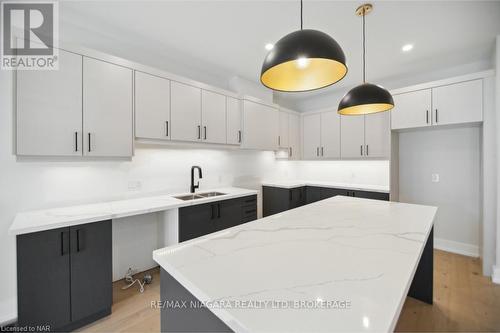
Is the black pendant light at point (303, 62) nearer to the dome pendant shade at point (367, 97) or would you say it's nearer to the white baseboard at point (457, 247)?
the dome pendant shade at point (367, 97)

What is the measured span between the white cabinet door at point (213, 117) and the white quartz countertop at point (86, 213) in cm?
86

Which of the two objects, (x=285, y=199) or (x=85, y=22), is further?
(x=285, y=199)

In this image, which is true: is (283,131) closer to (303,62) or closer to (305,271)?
(303,62)

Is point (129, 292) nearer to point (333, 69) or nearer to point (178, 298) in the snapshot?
point (178, 298)

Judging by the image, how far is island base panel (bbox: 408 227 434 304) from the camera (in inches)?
77.0

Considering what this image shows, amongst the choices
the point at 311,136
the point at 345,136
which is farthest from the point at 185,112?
the point at 345,136

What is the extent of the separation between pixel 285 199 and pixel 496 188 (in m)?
2.53

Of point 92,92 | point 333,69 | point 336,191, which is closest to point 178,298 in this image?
point 333,69

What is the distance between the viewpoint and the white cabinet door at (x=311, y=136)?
4.11m

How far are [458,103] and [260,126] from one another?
260 cm

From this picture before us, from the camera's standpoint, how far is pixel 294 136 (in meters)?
4.28

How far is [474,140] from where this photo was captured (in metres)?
2.92

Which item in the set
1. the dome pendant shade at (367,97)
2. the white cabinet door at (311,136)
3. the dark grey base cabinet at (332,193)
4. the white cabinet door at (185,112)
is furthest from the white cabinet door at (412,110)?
the white cabinet door at (185,112)

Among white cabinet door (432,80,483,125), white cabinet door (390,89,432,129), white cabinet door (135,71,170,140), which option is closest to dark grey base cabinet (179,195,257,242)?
white cabinet door (135,71,170,140)
